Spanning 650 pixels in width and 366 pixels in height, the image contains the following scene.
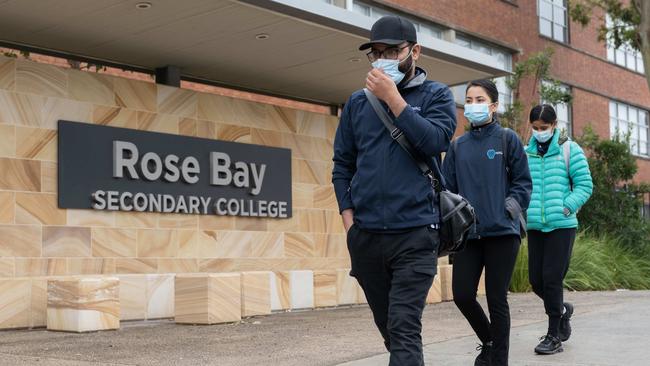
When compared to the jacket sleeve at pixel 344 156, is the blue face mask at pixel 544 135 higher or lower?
higher

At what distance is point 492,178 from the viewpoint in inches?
242

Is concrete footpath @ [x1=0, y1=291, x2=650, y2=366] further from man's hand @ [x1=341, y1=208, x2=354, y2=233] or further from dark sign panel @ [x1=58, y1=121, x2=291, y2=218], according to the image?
man's hand @ [x1=341, y1=208, x2=354, y2=233]

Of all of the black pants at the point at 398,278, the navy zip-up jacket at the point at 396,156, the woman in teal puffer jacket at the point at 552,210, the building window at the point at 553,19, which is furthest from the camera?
the building window at the point at 553,19

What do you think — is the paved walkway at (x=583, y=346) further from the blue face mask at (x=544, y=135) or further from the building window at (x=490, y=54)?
the building window at (x=490, y=54)

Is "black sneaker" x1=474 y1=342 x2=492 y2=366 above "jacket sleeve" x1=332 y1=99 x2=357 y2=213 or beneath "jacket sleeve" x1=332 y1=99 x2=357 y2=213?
beneath

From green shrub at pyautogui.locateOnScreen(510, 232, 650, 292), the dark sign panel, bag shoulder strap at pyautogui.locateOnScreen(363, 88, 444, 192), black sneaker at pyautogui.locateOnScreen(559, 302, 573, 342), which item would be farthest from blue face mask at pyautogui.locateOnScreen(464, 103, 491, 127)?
green shrub at pyautogui.locateOnScreen(510, 232, 650, 292)

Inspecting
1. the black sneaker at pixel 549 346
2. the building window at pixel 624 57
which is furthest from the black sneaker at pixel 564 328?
the building window at pixel 624 57

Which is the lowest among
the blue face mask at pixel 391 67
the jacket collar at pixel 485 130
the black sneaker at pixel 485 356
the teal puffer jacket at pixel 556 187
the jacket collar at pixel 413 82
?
the black sneaker at pixel 485 356

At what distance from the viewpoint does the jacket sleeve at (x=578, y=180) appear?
7230 millimetres

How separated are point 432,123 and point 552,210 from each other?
297cm

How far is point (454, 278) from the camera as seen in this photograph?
6.04 meters

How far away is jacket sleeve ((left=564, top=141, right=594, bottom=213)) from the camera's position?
23.7 ft

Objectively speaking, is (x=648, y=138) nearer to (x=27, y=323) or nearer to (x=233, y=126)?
(x=233, y=126)

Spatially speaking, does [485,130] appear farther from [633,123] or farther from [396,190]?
[633,123]
